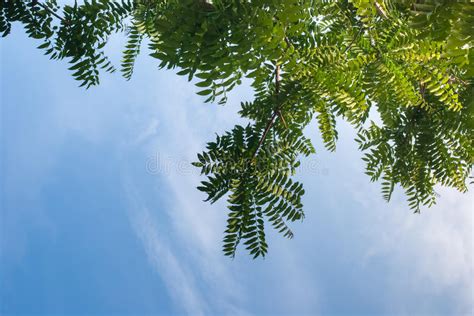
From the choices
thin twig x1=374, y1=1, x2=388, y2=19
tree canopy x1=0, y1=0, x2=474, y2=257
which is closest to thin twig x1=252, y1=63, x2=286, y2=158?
tree canopy x1=0, y1=0, x2=474, y2=257

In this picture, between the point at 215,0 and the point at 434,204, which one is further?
the point at 434,204

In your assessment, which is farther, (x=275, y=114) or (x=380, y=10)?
(x=275, y=114)

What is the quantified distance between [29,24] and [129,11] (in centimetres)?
47

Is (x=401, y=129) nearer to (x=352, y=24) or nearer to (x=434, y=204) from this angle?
(x=434, y=204)

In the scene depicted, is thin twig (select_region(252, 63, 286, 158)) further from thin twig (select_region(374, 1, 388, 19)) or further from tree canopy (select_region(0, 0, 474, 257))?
thin twig (select_region(374, 1, 388, 19))

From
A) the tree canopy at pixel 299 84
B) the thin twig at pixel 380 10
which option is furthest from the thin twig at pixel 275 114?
the thin twig at pixel 380 10

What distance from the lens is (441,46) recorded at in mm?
1636

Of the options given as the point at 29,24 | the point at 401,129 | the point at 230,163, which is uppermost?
the point at 29,24

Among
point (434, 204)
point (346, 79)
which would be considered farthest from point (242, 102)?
point (434, 204)

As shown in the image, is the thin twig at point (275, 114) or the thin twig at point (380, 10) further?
the thin twig at point (275, 114)

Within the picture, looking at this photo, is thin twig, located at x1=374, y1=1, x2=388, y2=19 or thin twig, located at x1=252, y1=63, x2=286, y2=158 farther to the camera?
thin twig, located at x1=252, y1=63, x2=286, y2=158

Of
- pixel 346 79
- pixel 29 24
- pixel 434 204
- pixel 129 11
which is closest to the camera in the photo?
pixel 346 79

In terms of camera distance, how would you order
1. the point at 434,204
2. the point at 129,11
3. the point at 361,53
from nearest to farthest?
the point at 361,53 < the point at 129,11 < the point at 434,204

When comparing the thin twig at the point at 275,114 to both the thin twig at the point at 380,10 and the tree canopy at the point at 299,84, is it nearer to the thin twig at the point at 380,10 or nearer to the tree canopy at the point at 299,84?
the tree canopy at the point at 299,84
